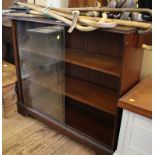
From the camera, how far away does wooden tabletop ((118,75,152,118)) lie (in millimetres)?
1078

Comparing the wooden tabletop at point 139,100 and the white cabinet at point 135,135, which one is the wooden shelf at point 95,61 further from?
the white cabinet at point 135,135

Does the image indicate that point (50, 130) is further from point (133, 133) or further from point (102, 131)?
point (133, 133)

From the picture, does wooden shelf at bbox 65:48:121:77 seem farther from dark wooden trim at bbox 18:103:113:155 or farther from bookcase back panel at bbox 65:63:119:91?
dark wooden trim at bbox 18:103:113:155

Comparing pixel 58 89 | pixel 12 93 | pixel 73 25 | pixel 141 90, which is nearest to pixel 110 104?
pixel 141 90

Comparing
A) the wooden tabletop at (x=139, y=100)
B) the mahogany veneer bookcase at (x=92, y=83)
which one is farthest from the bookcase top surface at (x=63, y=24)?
the wooden tabletop at (x=139, y=100)

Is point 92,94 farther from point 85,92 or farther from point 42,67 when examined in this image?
point 42,67

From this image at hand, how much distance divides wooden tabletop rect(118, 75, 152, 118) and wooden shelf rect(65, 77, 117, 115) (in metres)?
0.21

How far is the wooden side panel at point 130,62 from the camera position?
1.12 meters

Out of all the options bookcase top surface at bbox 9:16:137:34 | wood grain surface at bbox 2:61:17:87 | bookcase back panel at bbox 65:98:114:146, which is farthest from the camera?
wood grain surface at bbox 2:61:17:87

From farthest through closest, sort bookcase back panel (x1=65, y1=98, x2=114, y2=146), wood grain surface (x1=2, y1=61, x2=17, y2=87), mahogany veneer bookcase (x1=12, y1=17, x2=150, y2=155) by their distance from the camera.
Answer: wood grain surface (x1=2, y1=61, x2=17, y2=87), bookcase back panel (x1=65, y1=98, x2=114, y2=146), mahogany veneer bookcase (x1=12, y1=17, x2=150, y2=155)

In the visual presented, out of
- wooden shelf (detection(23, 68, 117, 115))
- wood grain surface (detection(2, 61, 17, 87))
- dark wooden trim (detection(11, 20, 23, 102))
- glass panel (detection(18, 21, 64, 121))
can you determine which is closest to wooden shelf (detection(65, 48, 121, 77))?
glass panel (detection(18, 21, 64, 121))

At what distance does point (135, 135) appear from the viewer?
3.86 ft

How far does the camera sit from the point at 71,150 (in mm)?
1606

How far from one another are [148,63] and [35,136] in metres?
1.18
